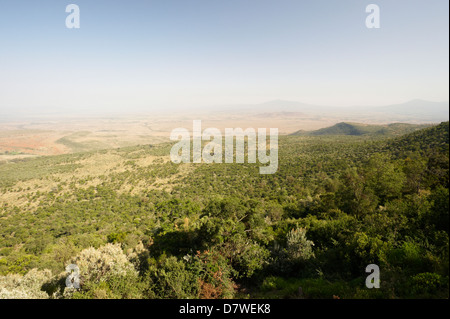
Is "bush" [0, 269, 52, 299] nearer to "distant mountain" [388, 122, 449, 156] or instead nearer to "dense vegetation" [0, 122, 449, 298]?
"dense vegetation" [0, 122, 449, 298]

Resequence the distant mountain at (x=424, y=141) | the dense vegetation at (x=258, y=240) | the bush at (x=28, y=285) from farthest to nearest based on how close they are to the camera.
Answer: the distant mountain at (x=424, y=141) < the bush at (x=28, y=285) < the dense vegetation at (x=258, y=240)

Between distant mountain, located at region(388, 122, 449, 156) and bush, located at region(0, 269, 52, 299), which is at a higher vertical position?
distant mountain, located at region(388, 122, 449, 156)

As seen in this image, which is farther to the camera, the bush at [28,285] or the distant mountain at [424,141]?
the distant mountain at [424,141]

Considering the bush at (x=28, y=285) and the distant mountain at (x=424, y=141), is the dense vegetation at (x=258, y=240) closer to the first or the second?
the bush at (x=28, y=285)

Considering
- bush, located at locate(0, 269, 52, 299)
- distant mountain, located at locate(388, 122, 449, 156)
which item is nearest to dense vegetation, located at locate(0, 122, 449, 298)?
bush, located at locate(0, 269, 52, 299)

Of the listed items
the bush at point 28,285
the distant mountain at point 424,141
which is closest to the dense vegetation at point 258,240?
the bush at point 28,285

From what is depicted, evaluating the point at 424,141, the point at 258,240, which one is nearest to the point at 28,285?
the point at 258,240
